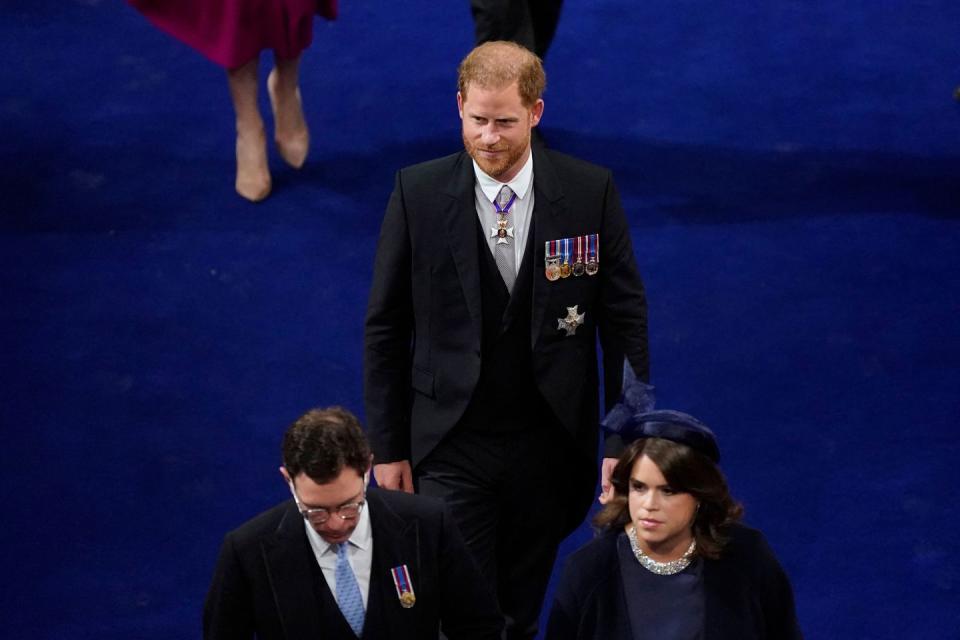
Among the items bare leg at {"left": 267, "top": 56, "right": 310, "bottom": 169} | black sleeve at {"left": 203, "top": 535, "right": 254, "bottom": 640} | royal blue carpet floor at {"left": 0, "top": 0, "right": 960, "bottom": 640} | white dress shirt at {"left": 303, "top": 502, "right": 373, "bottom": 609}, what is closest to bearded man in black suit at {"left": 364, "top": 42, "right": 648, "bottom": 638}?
white dress shirt at {"left": 303, "top": 502, "right": 373, "bottom": 609}

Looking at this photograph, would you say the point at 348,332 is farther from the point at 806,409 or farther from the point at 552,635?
the point at 552,635

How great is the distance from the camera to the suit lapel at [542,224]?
403 cm

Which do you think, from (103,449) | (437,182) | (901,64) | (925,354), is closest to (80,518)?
(103,449)

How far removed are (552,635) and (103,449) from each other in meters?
2.42

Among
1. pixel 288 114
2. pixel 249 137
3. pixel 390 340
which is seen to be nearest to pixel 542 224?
pixel 390 340

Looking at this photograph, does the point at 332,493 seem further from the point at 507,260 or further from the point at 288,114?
the point at 288,114

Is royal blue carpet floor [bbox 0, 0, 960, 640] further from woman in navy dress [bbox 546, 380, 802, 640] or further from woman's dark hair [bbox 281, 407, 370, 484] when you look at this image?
woman's dark hair [bbox 281, 407, 370, 484]

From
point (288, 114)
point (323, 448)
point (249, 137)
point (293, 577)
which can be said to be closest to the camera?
point (323, 448)

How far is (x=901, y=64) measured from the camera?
298 inches

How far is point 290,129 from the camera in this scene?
6.82 m

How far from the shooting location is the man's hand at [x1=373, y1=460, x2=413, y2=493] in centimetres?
425

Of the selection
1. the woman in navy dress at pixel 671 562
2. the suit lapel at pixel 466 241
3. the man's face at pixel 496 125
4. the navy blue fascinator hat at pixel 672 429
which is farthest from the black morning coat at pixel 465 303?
the woman in navy dress at pixel 671 562

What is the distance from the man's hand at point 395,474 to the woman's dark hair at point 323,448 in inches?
35.8

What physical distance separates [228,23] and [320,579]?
3.37m
